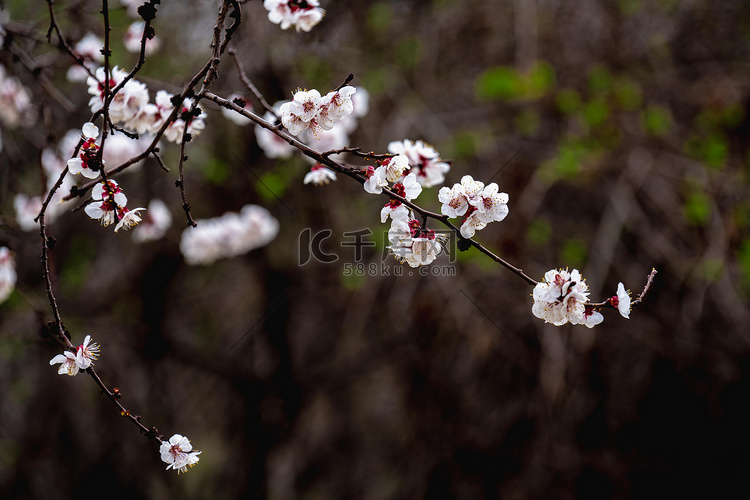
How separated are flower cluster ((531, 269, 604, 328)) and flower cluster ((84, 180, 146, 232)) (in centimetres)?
94

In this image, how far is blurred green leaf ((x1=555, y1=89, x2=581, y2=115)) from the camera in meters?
2.87

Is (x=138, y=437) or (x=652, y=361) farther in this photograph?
(x=138, y=437)

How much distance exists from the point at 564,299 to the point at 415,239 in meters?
0.36

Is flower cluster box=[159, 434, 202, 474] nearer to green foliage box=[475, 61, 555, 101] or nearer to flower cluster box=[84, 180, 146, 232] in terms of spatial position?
flower cluster box=[84, 180, 146, 232]

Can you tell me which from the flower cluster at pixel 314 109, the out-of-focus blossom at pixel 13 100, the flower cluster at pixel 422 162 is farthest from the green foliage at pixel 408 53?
the flower cluster at pixel 314 109

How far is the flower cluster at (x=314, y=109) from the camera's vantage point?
44.9 inches

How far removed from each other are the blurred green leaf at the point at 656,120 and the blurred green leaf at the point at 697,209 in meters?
0.41

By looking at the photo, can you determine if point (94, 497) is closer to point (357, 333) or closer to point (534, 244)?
point (357, 333)

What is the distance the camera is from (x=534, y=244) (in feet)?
9.66

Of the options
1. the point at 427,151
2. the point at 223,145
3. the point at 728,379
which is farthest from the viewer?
the point at 223,145

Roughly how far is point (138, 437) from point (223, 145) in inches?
85.8

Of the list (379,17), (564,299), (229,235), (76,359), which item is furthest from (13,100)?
(564,299)

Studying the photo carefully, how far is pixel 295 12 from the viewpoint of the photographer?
55.7 inches

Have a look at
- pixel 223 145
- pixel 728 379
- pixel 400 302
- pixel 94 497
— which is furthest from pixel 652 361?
pixel 94 497
